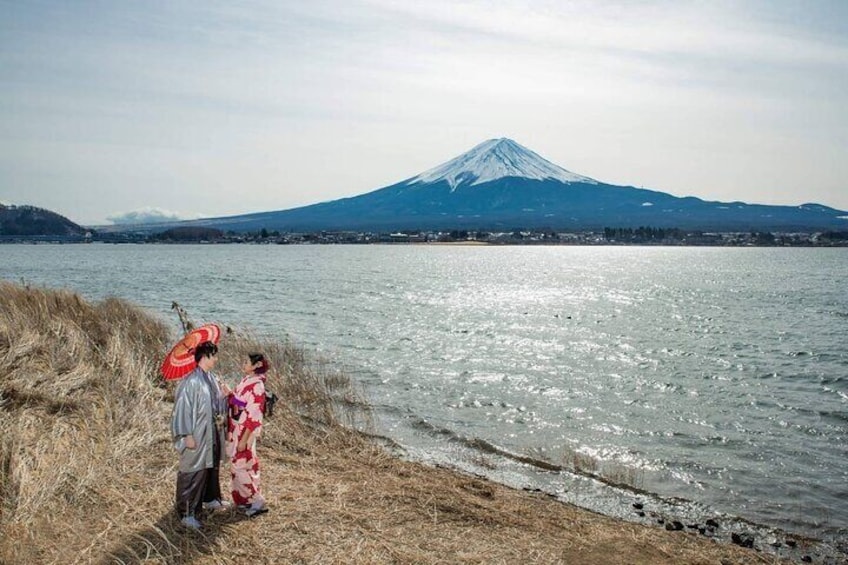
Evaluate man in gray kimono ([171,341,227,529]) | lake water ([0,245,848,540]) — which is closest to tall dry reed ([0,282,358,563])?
man in gray kimono ([171,341,227,529])

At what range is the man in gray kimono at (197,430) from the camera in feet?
23.3

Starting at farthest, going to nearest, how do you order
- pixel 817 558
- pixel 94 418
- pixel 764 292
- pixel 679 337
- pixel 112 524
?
pixel 764 292, pixel 679 337, pixel 94 418, pixel 817 558, pixel 112 524

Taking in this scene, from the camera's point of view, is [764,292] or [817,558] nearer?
[817,558]

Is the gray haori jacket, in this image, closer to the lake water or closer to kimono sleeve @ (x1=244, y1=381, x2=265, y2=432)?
kimono sleeve @ (x1=244, y1=381, x2=265, y2=432)

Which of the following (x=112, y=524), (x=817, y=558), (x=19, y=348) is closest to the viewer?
(x=112, y=524)

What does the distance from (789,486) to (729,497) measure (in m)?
1.51

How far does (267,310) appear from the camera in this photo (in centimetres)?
4044

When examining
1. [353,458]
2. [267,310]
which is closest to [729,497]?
[353,458]

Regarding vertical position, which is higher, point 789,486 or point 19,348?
point 19,348

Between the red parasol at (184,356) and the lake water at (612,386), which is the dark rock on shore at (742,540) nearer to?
the lake water at (612,386)

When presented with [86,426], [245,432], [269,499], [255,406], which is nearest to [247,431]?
[245,432]

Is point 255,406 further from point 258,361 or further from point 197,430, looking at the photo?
point 197,430

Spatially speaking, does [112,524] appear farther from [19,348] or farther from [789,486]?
[789,486]

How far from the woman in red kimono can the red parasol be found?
23.7 inches
